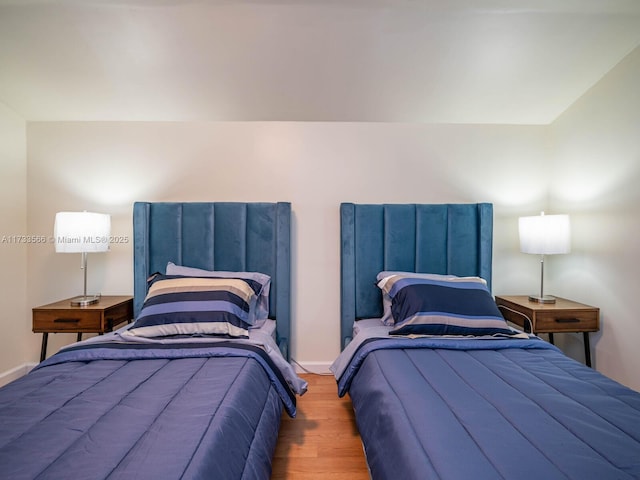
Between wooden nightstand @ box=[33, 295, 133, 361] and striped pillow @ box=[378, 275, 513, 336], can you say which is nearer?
striped pillow @ box=[378, 275, 513, 336]

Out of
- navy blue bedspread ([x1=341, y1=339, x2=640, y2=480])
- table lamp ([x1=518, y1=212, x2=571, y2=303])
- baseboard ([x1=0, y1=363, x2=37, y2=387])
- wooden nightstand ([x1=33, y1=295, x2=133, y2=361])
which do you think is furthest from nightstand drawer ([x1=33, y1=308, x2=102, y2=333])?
table lamp ([x1=518, y1=212, x2=571, y2=303])

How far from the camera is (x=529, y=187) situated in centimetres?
249

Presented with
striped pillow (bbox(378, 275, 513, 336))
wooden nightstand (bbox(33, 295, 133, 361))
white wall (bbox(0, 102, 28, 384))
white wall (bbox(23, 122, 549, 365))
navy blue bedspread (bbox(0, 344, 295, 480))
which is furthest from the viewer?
white wall (bbox(23, 122, 549, 365))

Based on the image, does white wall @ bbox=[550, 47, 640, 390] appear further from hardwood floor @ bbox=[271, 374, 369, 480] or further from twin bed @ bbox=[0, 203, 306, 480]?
twin bed @ bbox=[0, 203, 306, 480]

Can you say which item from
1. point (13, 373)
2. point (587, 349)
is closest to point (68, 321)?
point (13, 373)

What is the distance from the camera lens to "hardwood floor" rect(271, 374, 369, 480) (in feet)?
4.65

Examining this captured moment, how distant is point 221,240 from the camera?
2.31 meters

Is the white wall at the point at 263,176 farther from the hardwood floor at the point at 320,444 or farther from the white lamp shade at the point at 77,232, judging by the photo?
the hardwood floor at the point at 320,444

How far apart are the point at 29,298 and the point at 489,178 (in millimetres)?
3873

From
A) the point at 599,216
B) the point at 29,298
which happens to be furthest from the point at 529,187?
the point at 29,298

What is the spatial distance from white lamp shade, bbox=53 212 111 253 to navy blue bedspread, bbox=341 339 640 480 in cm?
199

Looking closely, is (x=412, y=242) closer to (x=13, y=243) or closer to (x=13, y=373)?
(x=13, y=243)

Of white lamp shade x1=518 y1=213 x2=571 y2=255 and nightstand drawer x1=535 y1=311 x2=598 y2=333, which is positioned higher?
white lamp shade x1=518 y1=213 x2=571 y2=255

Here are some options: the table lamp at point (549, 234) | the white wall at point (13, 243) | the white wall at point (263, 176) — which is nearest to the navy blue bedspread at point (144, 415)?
the white wall at point (263, 176)
